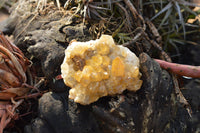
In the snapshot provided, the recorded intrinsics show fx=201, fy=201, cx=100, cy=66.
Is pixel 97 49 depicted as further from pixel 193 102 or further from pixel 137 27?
pixel 193 102

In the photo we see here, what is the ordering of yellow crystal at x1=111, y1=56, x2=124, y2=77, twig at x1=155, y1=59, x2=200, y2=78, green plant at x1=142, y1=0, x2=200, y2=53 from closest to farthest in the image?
1. yellow crystal at x1=111, y1=56, x2=124, y2=77
2. twig at x1=155, y1=59, x2=200, y2=78
3. green plant at x1=142, y1=0, x2=200, y2=53

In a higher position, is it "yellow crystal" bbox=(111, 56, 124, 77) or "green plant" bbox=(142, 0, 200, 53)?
"yellow crystal" bbox=(111, 56, 124, 77)

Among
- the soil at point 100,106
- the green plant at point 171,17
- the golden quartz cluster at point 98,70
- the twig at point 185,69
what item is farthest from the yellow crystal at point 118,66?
the green plant at point 171,17

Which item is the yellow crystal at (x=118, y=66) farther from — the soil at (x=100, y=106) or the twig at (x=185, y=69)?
the twig at (x=185, y=69)

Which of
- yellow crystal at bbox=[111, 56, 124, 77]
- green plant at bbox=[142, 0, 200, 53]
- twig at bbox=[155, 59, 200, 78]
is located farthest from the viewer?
green plant at bbox=[142, 0, 200, 53]

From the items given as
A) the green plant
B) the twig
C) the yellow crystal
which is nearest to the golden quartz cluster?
the yellow crystal

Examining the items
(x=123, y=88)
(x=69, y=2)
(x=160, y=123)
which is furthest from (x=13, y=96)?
(x=160, y=123)

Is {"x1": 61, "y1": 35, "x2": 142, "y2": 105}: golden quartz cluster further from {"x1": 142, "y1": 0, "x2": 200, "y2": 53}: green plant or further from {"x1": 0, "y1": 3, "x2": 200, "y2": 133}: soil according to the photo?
{"x1": 142, "y1": 0, "x2": 200, "y2": 53}: green plant

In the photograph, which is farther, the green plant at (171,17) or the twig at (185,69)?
the green plant at (171,17)
